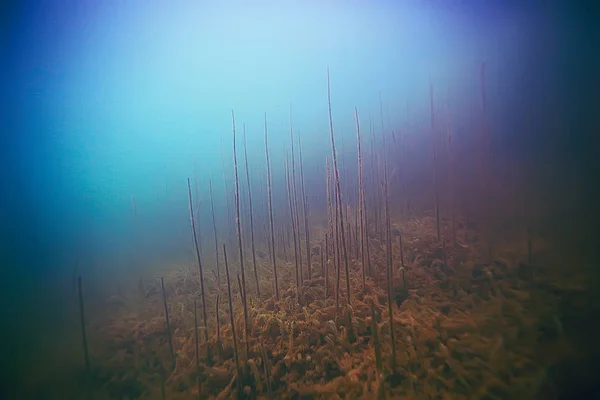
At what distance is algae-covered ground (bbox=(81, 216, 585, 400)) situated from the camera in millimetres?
1405

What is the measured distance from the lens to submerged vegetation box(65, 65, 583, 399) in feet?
4.73

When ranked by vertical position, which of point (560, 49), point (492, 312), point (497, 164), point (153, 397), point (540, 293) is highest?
point (560, 49)

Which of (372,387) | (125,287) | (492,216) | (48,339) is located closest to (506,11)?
(492,216)

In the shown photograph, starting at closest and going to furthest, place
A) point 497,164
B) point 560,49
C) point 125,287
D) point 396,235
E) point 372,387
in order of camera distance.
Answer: point 372,387
point 560,49
point 497,164
point 396,235
point 125,287

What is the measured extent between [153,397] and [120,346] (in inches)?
30.4

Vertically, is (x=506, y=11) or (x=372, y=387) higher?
(x=506, y=11)

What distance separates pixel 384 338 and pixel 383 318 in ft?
0.58

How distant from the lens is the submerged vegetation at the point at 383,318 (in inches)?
56.7

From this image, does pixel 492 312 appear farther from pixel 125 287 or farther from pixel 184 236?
pixel 184 236

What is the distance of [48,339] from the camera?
2410mm

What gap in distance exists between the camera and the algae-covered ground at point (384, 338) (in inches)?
55.3

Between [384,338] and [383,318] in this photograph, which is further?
[383,318]

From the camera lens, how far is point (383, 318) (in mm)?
1820

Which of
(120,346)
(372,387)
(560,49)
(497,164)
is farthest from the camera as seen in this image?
(497,164)
